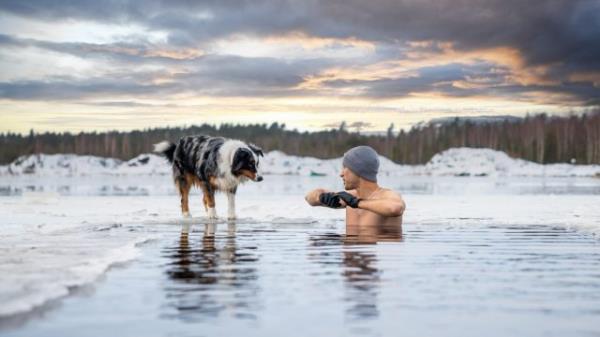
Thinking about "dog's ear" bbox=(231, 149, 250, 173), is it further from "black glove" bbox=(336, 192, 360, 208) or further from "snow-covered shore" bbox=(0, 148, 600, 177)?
"snow-covered shore" bbox=(0, 148, 600, 177)

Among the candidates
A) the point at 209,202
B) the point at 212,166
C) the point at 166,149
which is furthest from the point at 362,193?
the point at 166,149

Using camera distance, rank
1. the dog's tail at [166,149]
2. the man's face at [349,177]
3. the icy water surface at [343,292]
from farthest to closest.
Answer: the dog's tail at [166,149] < the man's face at [349,177] < the icy water surface at [343,292]

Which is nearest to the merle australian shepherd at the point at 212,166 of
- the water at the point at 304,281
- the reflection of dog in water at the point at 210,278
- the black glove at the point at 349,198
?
the water at the point at 304,281

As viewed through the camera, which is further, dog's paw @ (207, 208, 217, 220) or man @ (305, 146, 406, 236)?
dog's paw @ (207, 208, 217, 220)

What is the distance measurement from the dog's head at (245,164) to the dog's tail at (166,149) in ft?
8.08

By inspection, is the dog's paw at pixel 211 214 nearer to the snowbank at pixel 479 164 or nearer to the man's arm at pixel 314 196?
the man's arm at pixel 314 196

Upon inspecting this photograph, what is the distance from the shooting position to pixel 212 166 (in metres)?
16.1

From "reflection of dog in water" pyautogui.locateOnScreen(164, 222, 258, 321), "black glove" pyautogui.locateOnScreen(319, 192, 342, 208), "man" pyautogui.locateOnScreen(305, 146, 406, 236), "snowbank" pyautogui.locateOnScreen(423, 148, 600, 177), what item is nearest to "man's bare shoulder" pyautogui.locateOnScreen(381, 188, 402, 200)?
"man" pyautogui.locateOnScreen(305, 146, 406, 236)

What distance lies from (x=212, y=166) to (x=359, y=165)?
6.89 m

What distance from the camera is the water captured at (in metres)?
4.57

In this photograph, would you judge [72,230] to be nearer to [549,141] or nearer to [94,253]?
[94,253]

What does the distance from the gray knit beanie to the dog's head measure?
6.35 metres

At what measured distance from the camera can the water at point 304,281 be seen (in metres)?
4.57

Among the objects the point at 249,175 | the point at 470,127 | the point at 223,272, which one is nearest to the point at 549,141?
the point at 470,127
